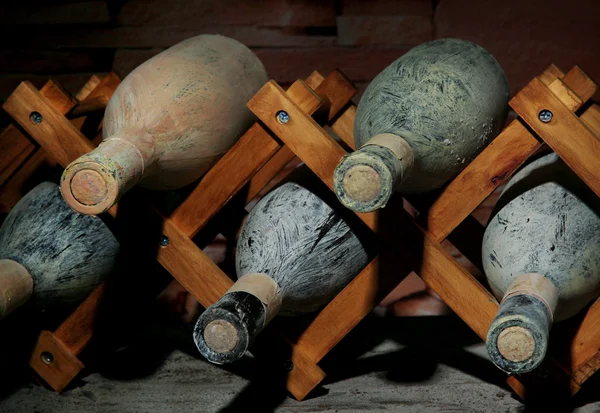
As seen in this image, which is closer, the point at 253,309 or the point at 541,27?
the point at 253,309

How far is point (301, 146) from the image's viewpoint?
39.9 inches

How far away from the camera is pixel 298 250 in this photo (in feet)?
3.43

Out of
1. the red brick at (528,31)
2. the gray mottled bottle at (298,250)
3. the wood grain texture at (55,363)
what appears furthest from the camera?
the red brick at (528,31)

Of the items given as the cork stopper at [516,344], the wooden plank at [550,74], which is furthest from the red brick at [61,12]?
the cork stopper at [516,344]

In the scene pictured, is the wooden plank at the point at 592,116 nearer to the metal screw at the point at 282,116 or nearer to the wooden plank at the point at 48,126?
the metal screw at the point at 282,116

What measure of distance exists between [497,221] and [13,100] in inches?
25.8

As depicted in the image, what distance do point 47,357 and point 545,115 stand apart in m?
0.74

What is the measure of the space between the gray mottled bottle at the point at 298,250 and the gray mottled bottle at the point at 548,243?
0.60 ft

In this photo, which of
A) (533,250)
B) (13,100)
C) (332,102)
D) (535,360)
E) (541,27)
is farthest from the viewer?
(541,27)

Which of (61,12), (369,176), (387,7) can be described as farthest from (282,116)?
(61,12)

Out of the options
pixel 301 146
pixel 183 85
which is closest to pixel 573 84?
pixel 301 146

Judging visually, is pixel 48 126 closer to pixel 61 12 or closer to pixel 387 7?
pixel 61 12

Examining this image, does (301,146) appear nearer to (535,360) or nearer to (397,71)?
(397,71)

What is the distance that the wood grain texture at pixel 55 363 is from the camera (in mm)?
1144
